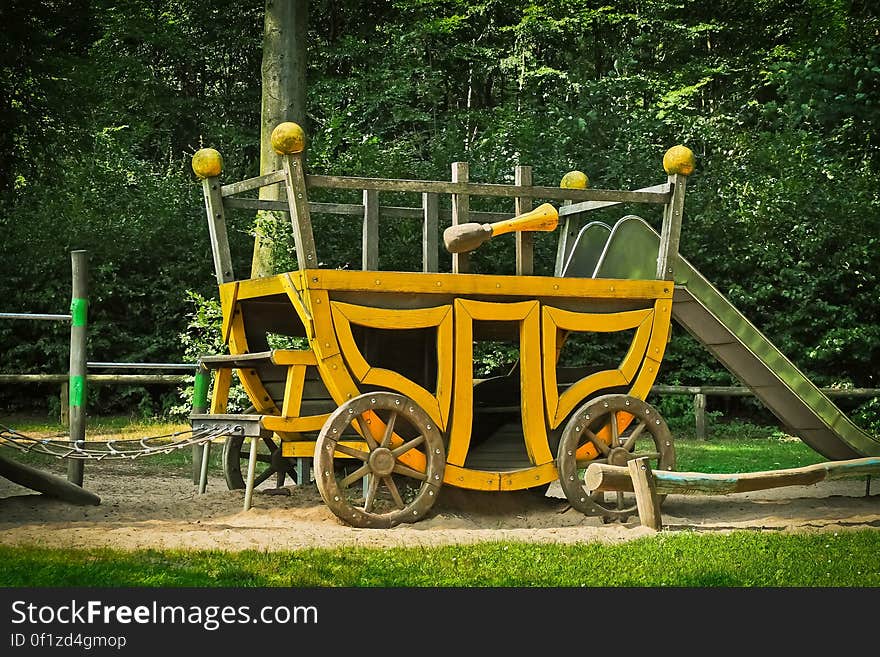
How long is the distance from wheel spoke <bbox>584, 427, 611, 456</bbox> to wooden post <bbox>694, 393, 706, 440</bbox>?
7220 millimetres

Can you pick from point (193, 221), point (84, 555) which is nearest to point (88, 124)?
point (193, 221)

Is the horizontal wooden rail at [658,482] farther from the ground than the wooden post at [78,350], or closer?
closer

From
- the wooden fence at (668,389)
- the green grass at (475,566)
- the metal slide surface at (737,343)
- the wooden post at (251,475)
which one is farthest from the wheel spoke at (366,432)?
the wooden fence at (668,389)

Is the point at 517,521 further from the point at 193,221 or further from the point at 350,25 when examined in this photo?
the point at 350,25

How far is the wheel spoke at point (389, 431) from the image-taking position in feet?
24.8

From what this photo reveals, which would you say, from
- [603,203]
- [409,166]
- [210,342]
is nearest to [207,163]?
[603,203]

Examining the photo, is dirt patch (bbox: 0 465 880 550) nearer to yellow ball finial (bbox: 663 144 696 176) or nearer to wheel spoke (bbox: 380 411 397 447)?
wheel spoke (bbox: 380 411 397 447)

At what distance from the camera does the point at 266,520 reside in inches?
303

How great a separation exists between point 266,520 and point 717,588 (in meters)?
3.14

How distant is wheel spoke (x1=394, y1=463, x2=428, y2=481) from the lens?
763 centimetres

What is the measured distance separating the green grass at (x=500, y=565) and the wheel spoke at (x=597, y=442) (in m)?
1.23

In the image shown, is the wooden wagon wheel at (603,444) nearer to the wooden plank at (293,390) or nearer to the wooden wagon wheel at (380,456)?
the wooden wagon wheel at (380,456)

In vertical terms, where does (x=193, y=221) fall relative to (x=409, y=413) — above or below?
above

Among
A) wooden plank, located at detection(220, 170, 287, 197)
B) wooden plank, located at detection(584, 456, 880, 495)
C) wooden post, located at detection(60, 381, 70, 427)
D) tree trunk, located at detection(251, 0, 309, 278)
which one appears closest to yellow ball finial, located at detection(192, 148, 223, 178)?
wooden plank, located at detection(220, 170, 287, 197)
